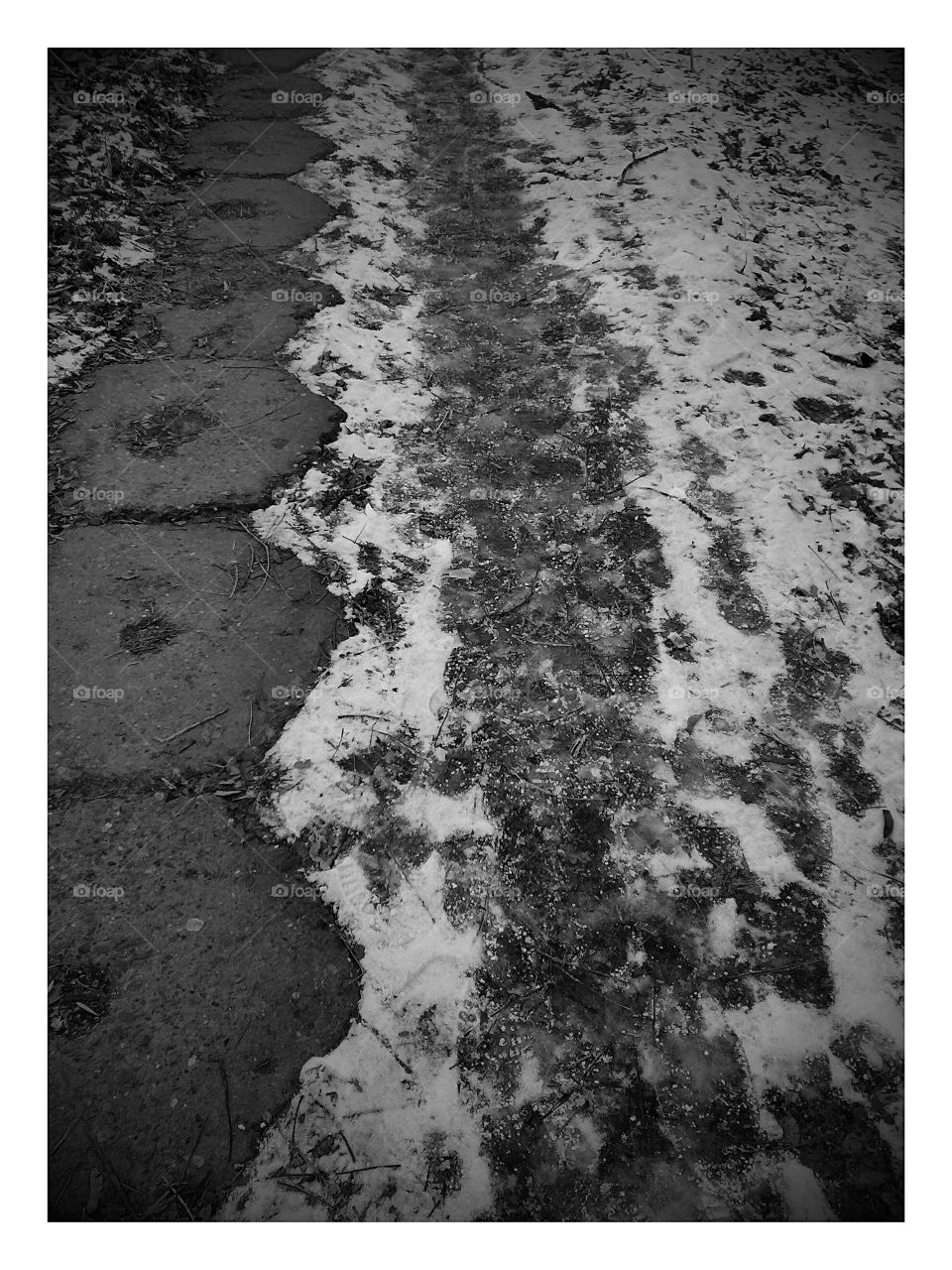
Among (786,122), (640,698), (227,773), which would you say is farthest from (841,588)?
(786,122)

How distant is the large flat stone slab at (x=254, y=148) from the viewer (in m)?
5.73

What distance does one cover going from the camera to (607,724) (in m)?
2.60

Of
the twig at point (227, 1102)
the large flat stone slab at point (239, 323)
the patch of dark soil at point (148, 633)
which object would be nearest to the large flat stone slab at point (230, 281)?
the large flat stone slab at point (239, 323)

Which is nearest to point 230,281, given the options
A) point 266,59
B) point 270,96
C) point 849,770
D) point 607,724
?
point 270,96

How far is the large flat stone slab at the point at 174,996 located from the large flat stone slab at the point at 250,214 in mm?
4746

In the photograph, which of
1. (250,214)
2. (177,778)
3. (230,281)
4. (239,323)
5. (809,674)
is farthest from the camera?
(250,214)

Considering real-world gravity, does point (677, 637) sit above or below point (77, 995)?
above

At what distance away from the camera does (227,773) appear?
236 centimetres

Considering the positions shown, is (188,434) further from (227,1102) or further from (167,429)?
(227,1102)

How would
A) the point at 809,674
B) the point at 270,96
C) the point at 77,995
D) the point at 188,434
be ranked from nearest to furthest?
the point at 77,995 < the point at 809,674 < the point at 188,434 < the point at 270,96

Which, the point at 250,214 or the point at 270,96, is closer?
the point at 250,214

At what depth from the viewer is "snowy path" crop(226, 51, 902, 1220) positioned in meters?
1.81

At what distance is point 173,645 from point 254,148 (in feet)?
19.6

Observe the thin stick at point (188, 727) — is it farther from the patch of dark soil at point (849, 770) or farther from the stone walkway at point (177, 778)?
the patch of dark soil at point (849, 770)
